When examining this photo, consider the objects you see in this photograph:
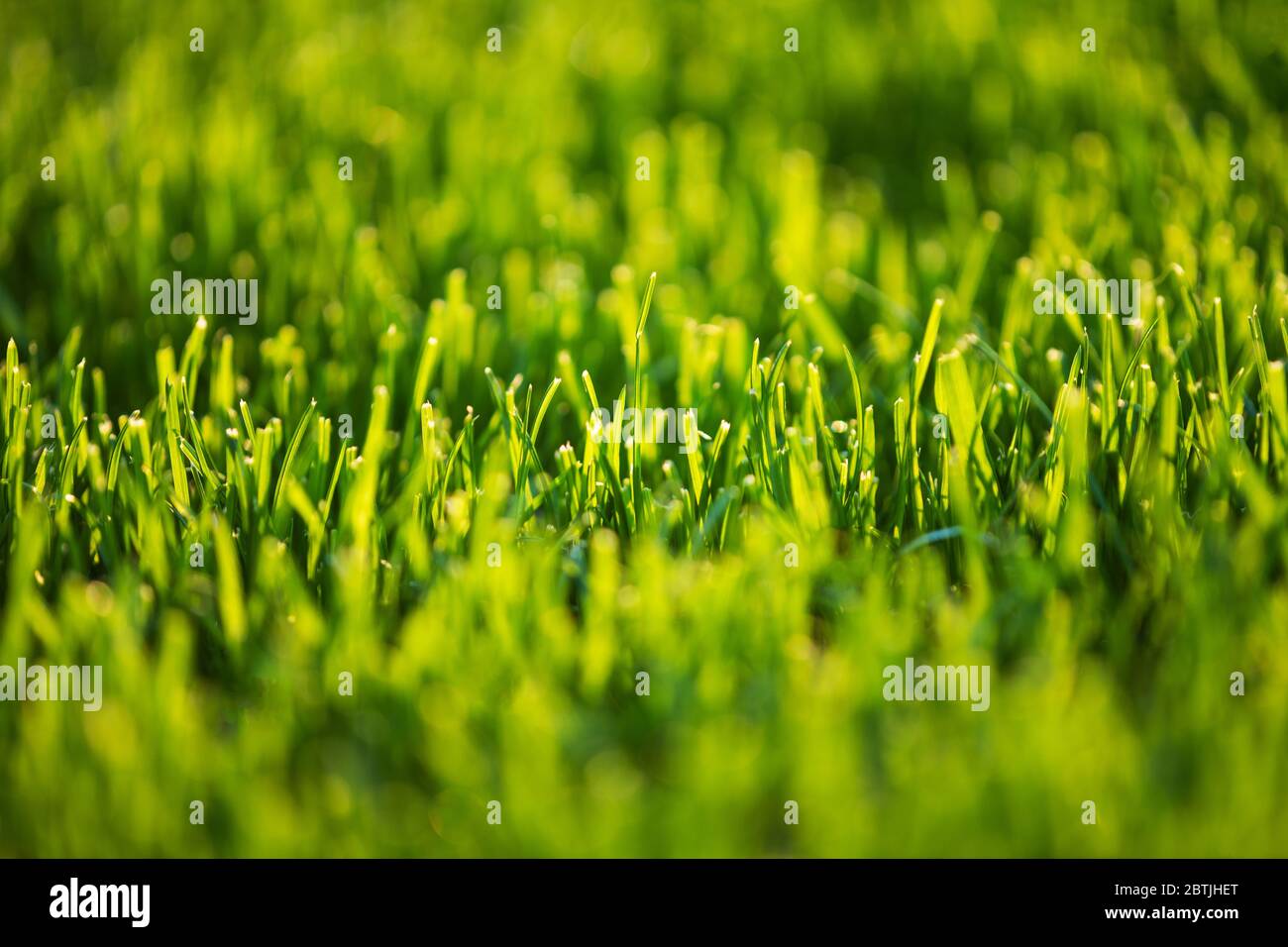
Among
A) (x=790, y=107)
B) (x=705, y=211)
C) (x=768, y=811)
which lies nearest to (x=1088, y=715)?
(x=768, y=811)

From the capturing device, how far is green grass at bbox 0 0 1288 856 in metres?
1.49

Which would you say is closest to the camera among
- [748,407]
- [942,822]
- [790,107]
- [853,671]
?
[942,822]

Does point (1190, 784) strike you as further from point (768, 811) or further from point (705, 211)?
point (705, 211)

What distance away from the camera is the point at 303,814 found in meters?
1.50

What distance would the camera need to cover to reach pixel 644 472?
206cm

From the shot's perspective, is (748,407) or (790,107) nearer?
(748,407)

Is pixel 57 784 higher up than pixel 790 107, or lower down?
lower down

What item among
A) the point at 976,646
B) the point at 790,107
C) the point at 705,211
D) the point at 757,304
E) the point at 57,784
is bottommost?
the point at 57,784

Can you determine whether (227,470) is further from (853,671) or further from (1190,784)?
(1190,784)

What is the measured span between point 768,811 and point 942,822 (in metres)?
0.22

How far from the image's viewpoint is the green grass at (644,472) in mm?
1485

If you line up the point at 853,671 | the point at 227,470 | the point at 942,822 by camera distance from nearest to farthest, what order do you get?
the point at 942,822, the point at 853,671, the point at 227,470

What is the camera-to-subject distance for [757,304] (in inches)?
103
